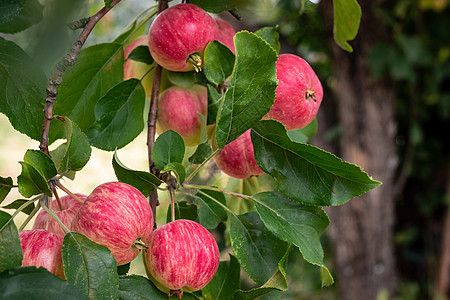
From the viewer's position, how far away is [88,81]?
50 centimetres

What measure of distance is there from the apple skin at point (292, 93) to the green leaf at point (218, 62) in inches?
1.8

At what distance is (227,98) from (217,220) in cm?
16

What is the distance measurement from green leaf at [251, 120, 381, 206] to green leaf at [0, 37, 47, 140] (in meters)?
0.19

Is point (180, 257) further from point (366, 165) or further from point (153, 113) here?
point (366, 165)

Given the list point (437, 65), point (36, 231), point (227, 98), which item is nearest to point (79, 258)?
point (36, 231)

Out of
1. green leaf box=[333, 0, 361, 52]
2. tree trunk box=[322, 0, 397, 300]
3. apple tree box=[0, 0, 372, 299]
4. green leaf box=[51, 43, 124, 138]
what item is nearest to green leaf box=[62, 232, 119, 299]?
apple tree box=[0, 0, 372, 299]

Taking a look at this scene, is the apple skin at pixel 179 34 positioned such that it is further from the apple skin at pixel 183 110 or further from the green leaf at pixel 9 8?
the green leaf at pixel 9 8

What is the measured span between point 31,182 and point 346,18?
37 cm

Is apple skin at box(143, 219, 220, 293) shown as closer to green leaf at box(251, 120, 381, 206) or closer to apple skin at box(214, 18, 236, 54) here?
green leaf at box(251, 120, 381, 206)

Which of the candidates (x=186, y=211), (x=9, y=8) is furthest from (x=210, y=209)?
(x=9, y=8)

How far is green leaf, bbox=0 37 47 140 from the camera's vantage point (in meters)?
0.38

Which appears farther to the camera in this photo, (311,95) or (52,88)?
(311,95)

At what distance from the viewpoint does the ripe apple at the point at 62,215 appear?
361 mm

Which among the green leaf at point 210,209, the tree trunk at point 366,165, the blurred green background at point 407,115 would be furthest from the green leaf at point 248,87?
the tree trunk at point 366,165
